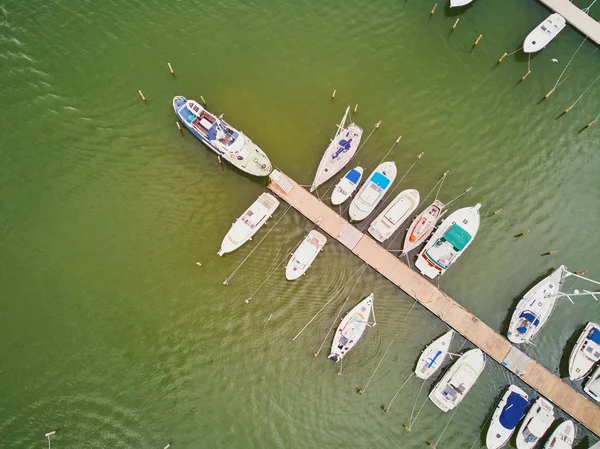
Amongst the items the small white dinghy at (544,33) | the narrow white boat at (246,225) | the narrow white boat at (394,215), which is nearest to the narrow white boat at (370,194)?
the narrow white boat at (394,215)

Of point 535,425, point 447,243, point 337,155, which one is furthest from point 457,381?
point 337,155

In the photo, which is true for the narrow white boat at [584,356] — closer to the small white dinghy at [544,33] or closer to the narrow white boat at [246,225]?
the small white dinghy at [544,33]

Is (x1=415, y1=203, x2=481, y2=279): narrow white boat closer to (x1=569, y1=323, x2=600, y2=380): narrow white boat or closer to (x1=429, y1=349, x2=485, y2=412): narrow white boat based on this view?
(x1=429, y1=349, x2=485, y2=412): narrow white boat

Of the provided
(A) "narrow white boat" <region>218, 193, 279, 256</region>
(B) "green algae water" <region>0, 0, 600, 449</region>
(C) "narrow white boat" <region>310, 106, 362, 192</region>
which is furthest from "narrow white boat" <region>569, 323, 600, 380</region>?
(A) "narrow white boat" <region>218, 193, 279, 256</region>

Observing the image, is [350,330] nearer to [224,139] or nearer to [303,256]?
[303,256]

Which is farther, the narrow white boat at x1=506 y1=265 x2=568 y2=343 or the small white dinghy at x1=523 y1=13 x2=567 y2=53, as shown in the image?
the small white dinghy at x1=523 y1=13 x2=567 y2=53

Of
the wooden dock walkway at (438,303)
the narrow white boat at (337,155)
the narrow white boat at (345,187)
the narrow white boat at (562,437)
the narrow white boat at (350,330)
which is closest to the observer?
the narrow white boat at (562,437)

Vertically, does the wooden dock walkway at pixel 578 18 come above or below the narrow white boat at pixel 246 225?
→ above
